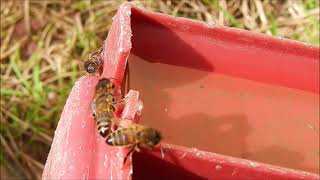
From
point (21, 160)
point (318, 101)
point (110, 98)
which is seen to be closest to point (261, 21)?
point (318, 101)

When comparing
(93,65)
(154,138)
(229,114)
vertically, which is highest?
(93,65)

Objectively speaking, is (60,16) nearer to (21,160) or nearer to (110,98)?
(21,160)

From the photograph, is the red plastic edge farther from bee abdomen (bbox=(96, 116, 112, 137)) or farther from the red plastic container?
bee abdomen (bbox=(96, 116, 112, 137))

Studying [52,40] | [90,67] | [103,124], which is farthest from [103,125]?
[52,40]

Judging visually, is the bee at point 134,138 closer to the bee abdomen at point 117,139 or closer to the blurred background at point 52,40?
the bee abdomen at point 117,139

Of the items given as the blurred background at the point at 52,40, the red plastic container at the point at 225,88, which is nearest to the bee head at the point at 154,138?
the red plastic container at the point at 225,88

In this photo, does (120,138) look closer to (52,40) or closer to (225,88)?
(225,88)
